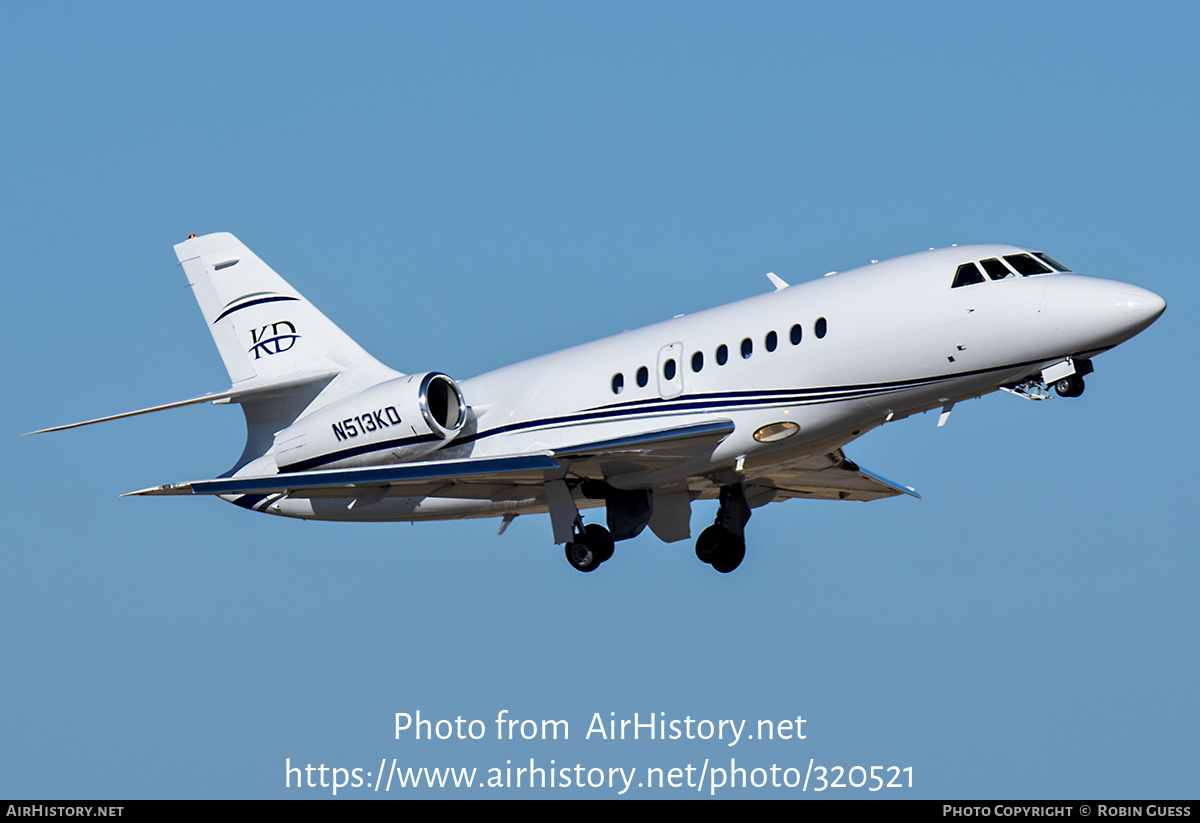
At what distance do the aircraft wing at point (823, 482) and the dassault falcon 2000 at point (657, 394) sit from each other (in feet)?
0.21

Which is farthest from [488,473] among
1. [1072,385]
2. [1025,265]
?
[1072,385]

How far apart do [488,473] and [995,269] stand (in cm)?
731

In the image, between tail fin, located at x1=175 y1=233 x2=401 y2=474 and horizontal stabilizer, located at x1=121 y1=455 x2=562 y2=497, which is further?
tail fin, located at x1=175 y1=233 x2=401 y2=474

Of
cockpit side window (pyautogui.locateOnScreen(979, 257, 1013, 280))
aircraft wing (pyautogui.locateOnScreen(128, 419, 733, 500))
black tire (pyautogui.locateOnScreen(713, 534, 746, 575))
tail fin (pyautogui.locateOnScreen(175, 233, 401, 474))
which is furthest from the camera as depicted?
tail fin (pyautogui.locateOnScreen(175, 233, 401, 474))

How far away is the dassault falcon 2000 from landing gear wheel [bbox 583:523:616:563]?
0.03 meters

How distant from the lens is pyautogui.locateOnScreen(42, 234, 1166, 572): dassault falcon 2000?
19.5 m

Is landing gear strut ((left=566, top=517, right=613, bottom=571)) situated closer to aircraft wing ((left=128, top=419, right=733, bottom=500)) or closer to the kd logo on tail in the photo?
aircraft wing ((left=128, top=419, right=733, bottom=500))

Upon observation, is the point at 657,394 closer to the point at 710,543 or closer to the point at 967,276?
the point at 710,543

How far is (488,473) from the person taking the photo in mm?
21797

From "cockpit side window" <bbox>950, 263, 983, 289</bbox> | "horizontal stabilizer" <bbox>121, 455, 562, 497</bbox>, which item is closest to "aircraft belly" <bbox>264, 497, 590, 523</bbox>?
"horizontal stabilizer" <bbox>121, 455, 562, 497</bbox>

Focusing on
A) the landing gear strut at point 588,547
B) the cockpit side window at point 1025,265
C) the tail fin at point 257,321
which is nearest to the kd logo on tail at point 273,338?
the tail fin at point 257,321

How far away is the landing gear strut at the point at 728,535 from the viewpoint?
23969 millimetres
